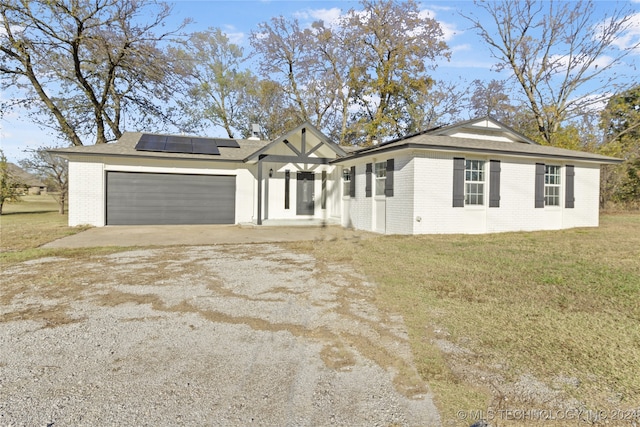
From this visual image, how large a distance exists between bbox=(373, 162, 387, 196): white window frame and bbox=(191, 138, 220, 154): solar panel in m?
6.87

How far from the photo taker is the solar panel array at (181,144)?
46.8 ft

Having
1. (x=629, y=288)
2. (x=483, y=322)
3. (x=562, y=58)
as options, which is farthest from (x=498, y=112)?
(x=483, y=322)

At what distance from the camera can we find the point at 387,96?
25438 mm

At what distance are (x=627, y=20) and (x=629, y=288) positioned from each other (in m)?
25.6

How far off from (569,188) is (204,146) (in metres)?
14.6

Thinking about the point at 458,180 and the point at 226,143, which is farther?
the point at 226,143

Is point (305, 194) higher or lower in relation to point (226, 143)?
lower

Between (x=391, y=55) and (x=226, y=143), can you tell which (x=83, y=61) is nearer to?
(x=226, y=143)

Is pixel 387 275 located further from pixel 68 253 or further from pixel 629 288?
pixel 68 253

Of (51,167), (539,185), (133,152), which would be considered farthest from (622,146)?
(51,167)

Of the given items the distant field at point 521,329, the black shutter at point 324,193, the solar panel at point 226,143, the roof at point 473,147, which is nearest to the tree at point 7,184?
the solar panel at point 226,143

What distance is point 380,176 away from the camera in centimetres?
1229

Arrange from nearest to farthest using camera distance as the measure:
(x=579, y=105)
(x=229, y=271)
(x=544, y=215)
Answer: (x=229, y=271) < (x=544, y=215) < (x=579, y=105)

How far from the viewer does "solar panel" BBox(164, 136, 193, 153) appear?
14.3 meters
